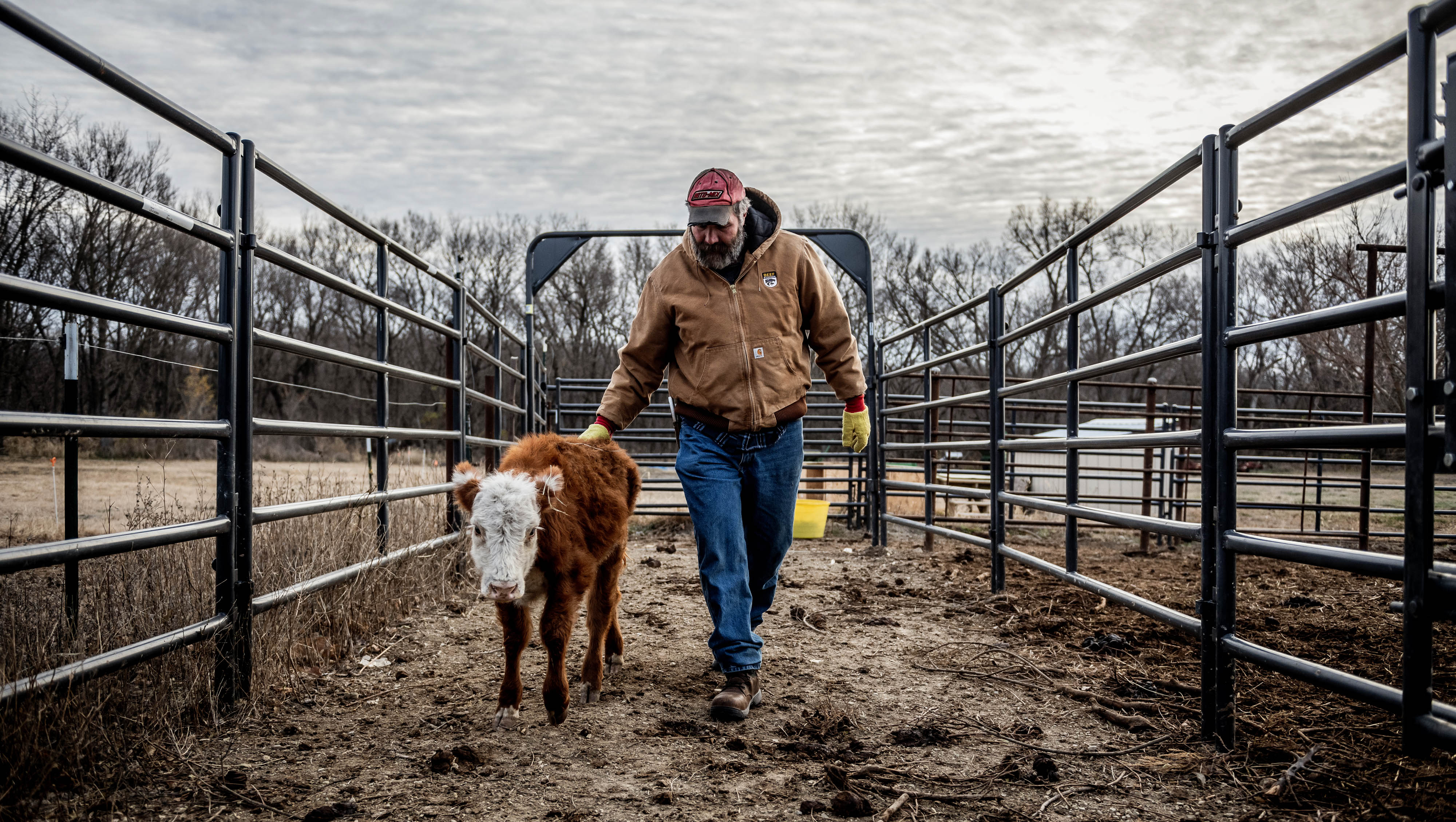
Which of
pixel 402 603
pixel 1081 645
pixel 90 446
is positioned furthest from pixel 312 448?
pixel 1081 645

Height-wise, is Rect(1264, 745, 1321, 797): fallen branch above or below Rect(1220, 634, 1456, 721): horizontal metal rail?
below

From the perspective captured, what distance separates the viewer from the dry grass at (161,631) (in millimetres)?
2293

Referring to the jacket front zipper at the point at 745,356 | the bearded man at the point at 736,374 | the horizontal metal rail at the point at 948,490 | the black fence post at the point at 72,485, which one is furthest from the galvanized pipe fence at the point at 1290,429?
the black fence post at the point at 72,485

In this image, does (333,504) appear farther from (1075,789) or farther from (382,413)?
(1075,789)

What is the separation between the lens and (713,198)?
3.48 metres

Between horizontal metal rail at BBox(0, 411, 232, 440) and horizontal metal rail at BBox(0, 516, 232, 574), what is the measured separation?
11.4 inches

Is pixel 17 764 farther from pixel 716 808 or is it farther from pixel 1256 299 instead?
pixel 1256 299

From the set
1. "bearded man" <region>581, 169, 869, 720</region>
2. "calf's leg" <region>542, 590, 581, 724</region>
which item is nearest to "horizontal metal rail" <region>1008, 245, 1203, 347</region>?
"bearded man" <region>581, 169, 869, 720</region>

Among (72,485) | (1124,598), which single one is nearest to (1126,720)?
(1124,598)

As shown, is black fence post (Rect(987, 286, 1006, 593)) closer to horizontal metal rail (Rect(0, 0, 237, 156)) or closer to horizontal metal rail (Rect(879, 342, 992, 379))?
horizontal metal rail (Rect(879, 342, 992, 379))

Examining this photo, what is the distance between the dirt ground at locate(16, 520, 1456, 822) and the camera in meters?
2.43

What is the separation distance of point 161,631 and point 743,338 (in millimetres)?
2296

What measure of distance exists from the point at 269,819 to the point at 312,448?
32.3 meters

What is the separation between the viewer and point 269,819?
236cm
